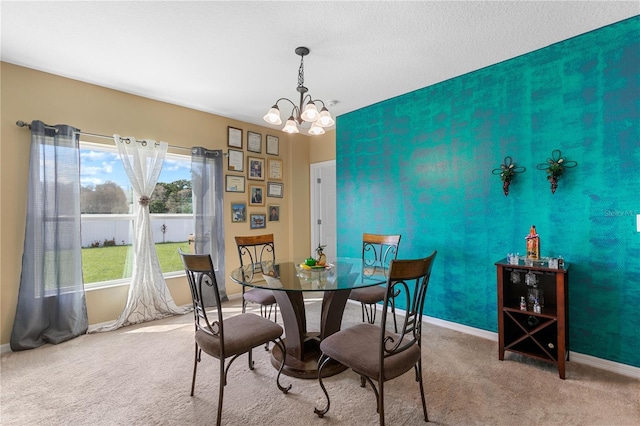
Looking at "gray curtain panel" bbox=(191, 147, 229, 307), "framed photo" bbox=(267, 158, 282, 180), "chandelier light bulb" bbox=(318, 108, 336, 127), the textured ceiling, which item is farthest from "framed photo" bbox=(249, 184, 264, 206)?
"chandelier light bulb" bbox=(318, 108, 336, 127)

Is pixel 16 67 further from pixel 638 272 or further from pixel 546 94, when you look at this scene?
pixel 638 272

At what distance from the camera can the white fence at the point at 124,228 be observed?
3305mm

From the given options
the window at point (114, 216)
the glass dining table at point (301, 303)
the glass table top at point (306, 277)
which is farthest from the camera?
the window at point (114, 216)

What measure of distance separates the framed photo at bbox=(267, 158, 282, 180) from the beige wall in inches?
15.0

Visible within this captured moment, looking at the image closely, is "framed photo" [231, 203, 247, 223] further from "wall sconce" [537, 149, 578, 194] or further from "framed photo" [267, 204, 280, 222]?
"wall sconce" [537, 149, 578, 194]

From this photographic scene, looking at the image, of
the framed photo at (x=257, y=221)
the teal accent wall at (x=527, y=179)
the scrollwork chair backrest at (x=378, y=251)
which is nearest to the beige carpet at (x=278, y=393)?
the teal accent wall at (x=527, y=179)

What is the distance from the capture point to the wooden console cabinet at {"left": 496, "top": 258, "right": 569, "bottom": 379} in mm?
2207

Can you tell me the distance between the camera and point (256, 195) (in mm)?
4695

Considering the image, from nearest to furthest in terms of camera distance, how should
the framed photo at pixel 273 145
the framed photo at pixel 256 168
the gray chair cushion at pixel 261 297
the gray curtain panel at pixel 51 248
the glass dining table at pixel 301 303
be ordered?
the glass dining table at pixel 301 303 → the gray chair cushion at pixel 261 297 → the gray curtain panel at pixel 51 248 → the framed photo at pixel 256 168 → the framed photo at pixel 273 145

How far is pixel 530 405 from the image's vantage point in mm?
1907

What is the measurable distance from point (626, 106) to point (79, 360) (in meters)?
4.76

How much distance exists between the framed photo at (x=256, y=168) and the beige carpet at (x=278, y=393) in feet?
8.62

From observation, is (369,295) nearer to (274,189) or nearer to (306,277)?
(306,277)

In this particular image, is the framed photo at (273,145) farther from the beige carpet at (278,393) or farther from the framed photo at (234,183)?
the beige carpet at (278,393)
